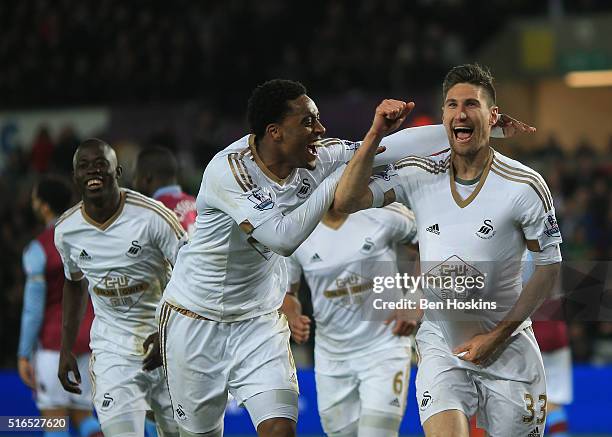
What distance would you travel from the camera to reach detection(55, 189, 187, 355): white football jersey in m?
6.68

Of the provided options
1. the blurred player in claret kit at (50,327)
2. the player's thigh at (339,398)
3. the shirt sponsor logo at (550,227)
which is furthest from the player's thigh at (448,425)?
the blurred player in claret kit at (50,327)

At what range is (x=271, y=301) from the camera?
19.7 feet

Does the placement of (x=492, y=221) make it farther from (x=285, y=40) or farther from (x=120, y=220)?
(x=285, y=40)

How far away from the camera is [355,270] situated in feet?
23.9

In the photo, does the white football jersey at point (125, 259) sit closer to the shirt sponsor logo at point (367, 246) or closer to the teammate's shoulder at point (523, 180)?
the shirt sponsor logo at point (367, 246)

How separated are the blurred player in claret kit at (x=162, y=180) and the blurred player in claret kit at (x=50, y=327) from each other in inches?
24.6

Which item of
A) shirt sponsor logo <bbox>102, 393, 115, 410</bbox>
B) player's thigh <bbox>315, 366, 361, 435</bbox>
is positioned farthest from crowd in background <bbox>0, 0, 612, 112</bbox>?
shirt sponsor logo <bbox>102, 393, 115, 410</bbox>

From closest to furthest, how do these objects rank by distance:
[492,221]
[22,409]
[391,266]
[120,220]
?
[492,221] < [120,220] < [391,266] < [22,409]

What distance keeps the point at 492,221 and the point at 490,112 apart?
551mm

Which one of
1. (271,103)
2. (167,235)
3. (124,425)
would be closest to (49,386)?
(124,425)

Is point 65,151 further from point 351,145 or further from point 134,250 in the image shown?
point 351,145

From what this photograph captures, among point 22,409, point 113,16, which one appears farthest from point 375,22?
point 22,409

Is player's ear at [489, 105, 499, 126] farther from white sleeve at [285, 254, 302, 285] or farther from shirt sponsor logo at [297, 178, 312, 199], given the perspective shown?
white sleeve at [285, 254, 302, 285]

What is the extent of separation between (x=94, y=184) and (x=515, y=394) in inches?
109
